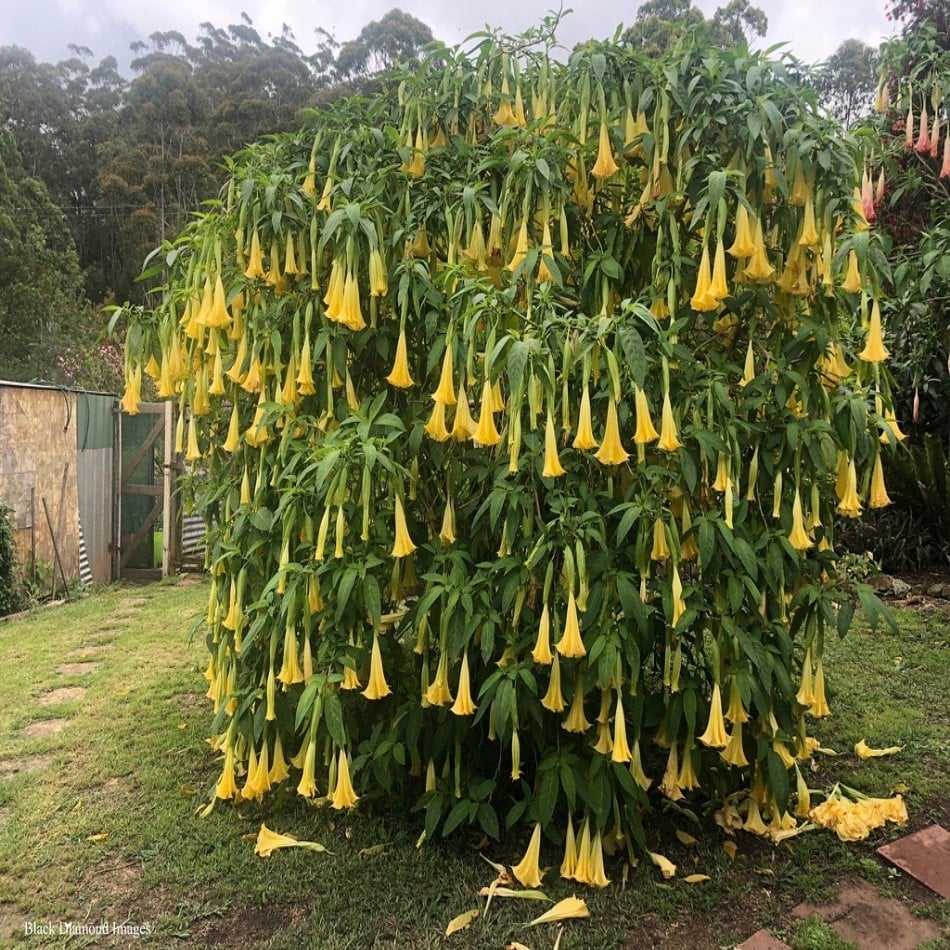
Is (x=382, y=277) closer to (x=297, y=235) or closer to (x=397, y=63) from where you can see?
(x=297, y=235)

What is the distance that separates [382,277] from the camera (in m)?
2.33

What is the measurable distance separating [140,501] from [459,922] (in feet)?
22.2

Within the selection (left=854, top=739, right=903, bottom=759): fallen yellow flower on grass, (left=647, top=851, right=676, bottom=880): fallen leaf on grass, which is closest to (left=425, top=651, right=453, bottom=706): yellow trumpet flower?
(left=647, top=851, right=676, bottom=880): fallen leaf on grass

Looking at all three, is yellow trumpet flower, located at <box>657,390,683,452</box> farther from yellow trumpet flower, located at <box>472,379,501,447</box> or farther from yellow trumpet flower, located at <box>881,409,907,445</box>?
yellow trumpet flower, located at <box>881,409,907,445</box>

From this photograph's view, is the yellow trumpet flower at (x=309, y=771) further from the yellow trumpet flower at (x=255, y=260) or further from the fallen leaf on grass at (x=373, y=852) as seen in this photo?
the yellow trumpet flower at (x=255, y=260)

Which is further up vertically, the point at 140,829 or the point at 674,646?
the point at 674,646

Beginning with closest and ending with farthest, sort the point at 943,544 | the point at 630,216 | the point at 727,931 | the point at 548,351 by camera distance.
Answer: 1. the point at 548,351
2. the point at 727,931
3. the point at 630,216
4. the point at 943,544

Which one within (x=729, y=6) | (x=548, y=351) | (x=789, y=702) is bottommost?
(x=789, y=702)

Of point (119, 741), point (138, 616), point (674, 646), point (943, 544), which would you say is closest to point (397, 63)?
point (674, 646)

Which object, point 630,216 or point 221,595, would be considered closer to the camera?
point 630,216

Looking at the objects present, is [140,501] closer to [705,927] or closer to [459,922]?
[459,922]

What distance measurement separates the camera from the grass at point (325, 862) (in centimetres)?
223

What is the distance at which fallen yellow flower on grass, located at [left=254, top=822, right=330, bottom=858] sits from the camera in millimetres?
2568

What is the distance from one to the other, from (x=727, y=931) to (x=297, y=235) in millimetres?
2368
